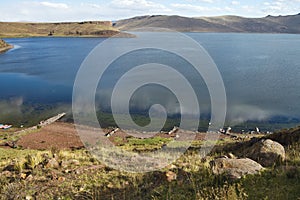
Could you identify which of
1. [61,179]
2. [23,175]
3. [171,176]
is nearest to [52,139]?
[23,175]

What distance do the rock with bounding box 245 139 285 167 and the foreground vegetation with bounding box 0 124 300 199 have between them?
0.22m

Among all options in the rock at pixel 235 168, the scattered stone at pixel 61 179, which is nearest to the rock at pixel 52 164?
the scattered stone at pixel 61 179

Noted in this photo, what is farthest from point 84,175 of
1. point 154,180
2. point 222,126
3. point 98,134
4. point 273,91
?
point 273,91

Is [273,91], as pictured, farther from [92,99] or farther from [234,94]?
[92,99]

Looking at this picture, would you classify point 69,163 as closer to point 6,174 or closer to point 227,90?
point 6,174

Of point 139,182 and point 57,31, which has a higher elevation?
point 57,31

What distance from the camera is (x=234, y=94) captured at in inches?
1479

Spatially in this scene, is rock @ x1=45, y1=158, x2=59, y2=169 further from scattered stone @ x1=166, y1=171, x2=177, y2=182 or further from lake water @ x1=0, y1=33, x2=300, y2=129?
lake water @ x1=0, y1=33, x2=300, y2=129

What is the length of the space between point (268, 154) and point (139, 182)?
3.61 m

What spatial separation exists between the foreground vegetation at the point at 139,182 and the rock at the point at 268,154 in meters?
0.22

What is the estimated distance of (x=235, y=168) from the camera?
267 inches

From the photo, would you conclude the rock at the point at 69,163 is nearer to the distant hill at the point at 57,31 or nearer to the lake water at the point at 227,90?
the lake water at the point at 227,90

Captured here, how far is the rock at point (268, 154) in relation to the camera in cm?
786

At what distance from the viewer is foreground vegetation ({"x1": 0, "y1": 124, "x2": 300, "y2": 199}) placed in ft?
19.6
